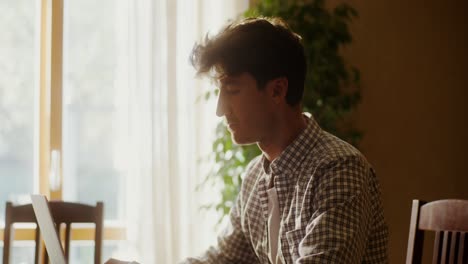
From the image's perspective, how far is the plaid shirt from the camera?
1.42 metres

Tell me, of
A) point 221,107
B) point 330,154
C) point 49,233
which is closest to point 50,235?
point 49,233

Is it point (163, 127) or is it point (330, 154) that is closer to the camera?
point (330, 154)

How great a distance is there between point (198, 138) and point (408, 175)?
1.13 m

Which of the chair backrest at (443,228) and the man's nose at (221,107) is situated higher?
the man's nose at (221,107)

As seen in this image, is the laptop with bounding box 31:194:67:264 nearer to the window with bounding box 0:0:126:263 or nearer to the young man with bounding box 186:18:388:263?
the young man with bounding box 186:18:388:263

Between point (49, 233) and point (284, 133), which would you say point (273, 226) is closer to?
point (284, 133)

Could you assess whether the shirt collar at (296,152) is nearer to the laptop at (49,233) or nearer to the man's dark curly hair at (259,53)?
the man's dark curly hair at (259,53)

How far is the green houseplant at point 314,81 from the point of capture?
3143mm

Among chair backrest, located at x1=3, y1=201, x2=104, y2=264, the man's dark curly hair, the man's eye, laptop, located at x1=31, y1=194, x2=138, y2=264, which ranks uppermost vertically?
the man's dark curly hair

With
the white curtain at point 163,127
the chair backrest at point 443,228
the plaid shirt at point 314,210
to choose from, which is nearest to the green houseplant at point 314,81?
the white curtain at point 163,127

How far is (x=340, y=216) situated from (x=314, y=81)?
1.81 metres

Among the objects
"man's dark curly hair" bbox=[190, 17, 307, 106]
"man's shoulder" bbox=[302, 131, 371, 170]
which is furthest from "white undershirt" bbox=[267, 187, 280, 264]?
"man's dark curly hair" bbox=[190, 17, 307, 106]

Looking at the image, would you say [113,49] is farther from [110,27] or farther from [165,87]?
[165,87]

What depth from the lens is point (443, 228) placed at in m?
1.56
